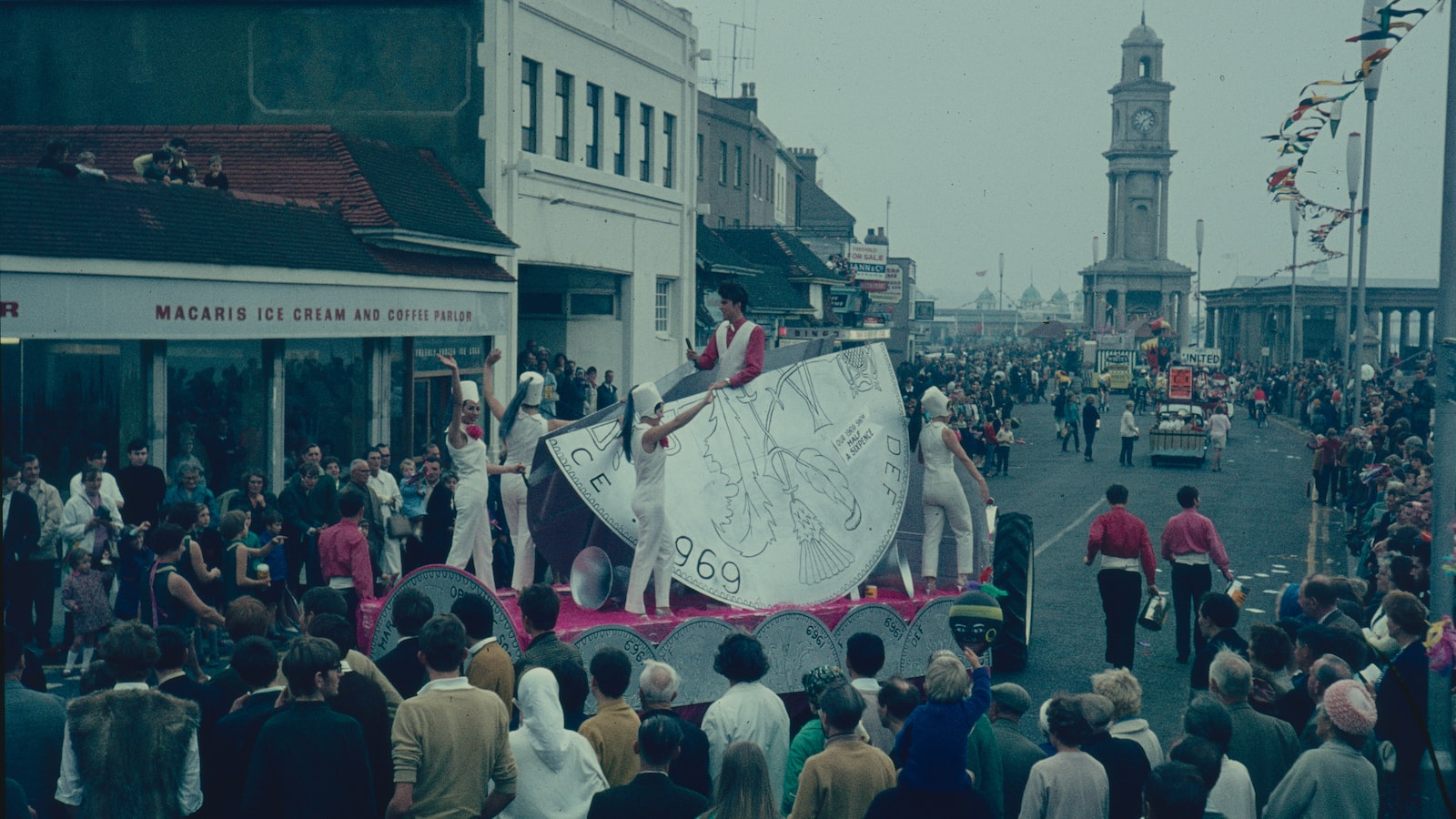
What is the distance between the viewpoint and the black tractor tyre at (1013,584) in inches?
465

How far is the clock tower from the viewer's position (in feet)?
403

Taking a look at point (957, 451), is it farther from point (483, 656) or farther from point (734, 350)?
point (483, 656)

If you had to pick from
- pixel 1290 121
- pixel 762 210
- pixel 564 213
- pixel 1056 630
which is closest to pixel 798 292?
pixel 762 210

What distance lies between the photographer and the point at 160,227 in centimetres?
1572

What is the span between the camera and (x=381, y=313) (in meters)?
19.7

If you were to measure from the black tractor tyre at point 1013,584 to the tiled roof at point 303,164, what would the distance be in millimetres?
10960

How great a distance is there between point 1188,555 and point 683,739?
786 cm

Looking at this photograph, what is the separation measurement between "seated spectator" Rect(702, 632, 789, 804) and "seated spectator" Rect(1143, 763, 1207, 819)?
1.81 metres

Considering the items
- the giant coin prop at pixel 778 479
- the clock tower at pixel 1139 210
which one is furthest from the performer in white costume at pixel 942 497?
the clock tower at pixel 1139 210

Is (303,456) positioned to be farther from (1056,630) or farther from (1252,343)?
(1252,343)

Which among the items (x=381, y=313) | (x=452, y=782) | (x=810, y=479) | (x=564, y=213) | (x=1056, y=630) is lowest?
(x=1056, y=630)

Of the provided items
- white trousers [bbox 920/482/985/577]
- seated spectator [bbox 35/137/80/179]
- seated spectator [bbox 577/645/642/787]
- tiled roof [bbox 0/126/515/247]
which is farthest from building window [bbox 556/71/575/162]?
seated spectator [bbox 577/645/642/787]

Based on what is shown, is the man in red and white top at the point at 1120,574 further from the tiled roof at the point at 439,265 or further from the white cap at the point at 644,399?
the tiled roof at the point at 439,265

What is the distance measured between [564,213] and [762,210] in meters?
26.1
